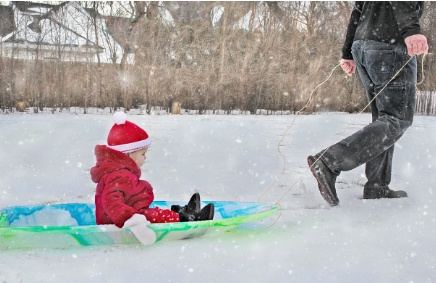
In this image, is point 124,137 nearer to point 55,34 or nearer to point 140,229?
point 140,229

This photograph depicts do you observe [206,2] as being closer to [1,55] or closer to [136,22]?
[136,22]

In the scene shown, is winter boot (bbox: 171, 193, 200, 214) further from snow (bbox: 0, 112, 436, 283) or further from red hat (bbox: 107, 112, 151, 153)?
red hat (bbox: 107, 112, 151, 153)

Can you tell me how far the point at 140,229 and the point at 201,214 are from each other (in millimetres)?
435

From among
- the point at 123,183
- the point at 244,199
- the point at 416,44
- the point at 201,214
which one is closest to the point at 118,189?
the point at 123,183

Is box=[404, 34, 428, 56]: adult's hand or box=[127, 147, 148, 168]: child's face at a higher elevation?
box=[404, 34, 428, 56]: adult's hand

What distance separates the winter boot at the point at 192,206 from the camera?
8.04ft

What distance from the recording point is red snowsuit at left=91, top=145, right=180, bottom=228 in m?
2.04

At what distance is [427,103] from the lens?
1097cm

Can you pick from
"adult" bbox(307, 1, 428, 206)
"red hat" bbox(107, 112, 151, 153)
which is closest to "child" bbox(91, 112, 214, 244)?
"red hat" bbox(107, 112, 151, 153)

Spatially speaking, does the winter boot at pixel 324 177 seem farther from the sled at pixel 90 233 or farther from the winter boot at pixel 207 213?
the winter boot at pixel 207 213

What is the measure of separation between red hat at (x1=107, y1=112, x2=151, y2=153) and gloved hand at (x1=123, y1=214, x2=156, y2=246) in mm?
423

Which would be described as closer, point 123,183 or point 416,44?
point 123,183

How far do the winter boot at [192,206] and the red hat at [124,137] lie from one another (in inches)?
15.9

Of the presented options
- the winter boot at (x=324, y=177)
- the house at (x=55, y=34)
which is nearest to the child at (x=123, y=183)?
the winter boot at (x=324, y=177)
